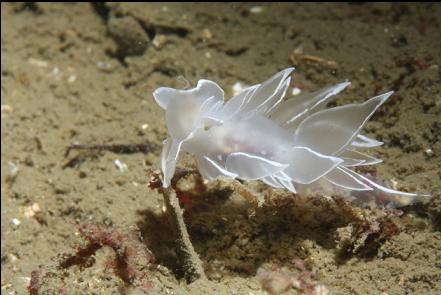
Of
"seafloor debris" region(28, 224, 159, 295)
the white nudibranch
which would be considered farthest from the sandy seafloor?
the white nudibranch

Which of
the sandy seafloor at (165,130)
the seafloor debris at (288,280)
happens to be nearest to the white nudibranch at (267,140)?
the sandy seafloor at (165,130)

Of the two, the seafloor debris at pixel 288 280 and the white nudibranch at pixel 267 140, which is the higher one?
the white nudibranch at pixel 267 140

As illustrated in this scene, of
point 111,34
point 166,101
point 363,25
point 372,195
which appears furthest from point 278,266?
point 111,34

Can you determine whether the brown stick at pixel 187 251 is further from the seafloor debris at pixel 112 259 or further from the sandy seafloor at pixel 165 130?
the seafloor debris at pixel 112 259

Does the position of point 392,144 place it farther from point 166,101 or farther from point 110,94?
point 110,94

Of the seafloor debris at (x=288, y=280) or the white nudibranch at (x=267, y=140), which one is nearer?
the white nudibranch at (x=267, y=140)

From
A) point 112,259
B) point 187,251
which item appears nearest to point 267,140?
point 187,251

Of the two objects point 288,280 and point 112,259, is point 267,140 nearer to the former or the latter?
point 288,280
